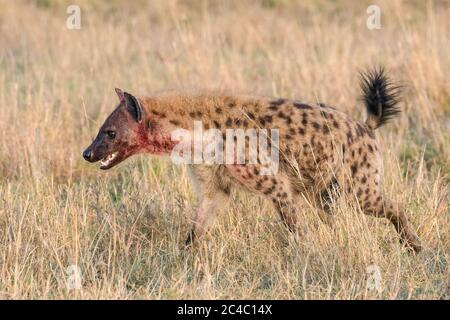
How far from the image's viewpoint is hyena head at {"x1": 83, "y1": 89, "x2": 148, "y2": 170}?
583 centimetres

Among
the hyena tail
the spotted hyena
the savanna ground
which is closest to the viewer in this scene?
the savanna ground

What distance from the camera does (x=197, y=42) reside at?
1065cm

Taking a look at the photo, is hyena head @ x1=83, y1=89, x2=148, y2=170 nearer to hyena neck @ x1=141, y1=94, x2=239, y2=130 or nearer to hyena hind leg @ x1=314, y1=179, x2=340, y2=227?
hyena neck @ x1=141, y1=94, x2=239, y2=130

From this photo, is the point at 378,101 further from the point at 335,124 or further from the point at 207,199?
the point at 207,199

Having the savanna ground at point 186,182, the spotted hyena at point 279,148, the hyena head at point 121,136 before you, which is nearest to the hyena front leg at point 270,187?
the spotted hyena at point 279,148

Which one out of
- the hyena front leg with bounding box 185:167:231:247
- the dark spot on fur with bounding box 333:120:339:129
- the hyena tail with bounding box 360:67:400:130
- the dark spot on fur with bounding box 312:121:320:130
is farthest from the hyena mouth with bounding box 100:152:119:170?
the hyena tail with bounding box 360:67:400:130

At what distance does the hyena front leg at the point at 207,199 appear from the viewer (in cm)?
595

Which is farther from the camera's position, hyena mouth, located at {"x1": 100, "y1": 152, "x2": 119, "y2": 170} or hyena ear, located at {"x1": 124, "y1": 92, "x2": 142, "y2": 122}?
hyena mouth, located at {"x1": 100, "y1": 152, "x2": 119, "y2": 170}

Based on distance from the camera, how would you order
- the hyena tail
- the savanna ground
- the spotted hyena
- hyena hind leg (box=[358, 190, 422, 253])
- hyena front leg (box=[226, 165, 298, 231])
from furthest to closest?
the hyena tail
hyena hind leg (box=[358, 190, 422, 253])
the spotted hyena
hyena front leg (box=[226, 165, 298, 231])
the savanna ground

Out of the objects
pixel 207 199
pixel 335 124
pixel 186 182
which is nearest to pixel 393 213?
pixel 335 124

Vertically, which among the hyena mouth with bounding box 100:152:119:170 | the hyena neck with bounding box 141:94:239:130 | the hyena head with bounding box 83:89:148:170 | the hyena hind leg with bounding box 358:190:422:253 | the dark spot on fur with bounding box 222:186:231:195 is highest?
the hyena neck with bounding box 141:94:239:130
